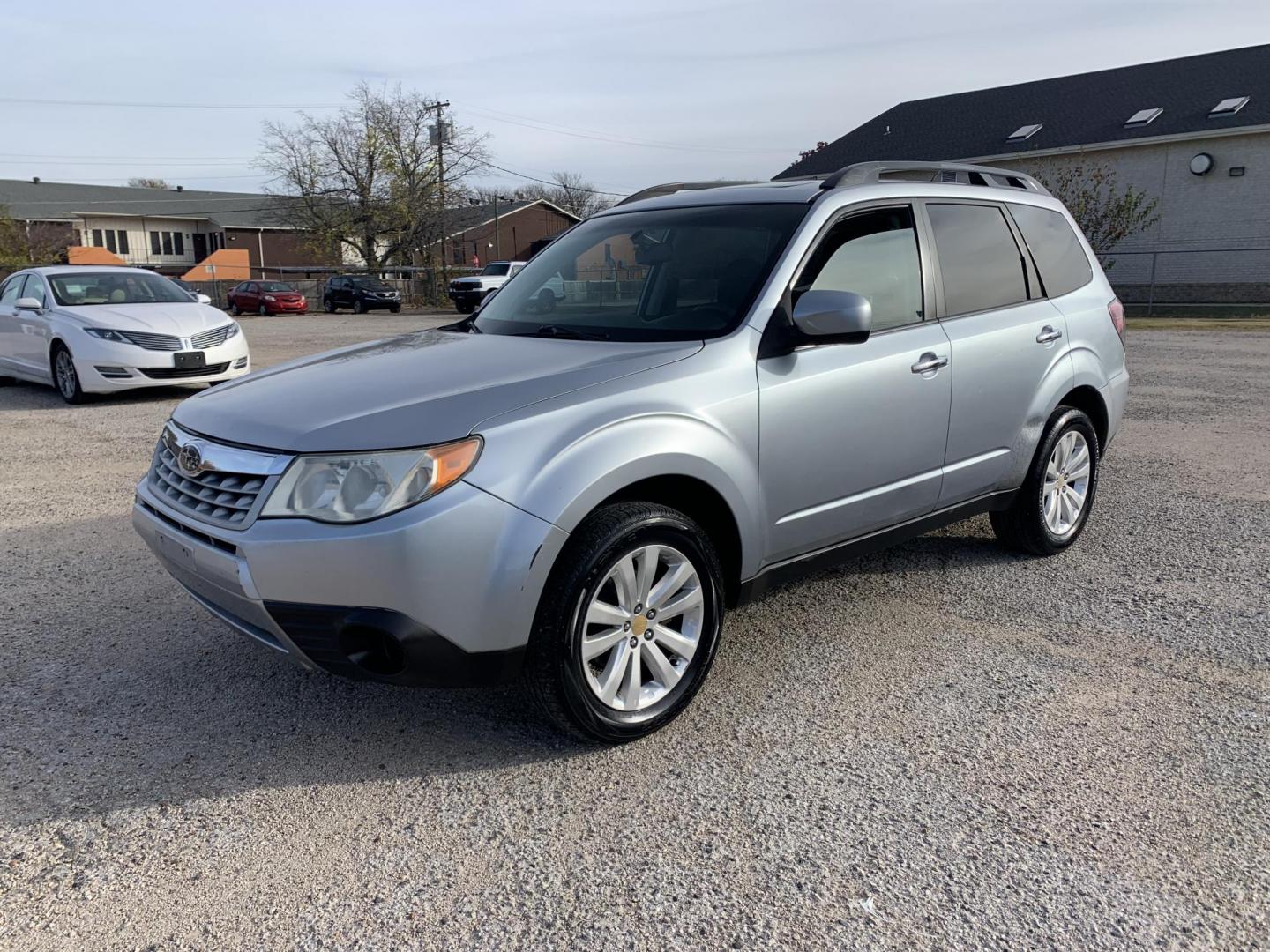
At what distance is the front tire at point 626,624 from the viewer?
293 cm

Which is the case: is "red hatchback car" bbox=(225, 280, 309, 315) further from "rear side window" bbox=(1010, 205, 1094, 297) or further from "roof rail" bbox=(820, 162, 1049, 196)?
"rear side window" bbox=(1010, 205, 1094, 297)

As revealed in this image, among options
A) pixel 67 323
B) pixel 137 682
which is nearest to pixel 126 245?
pixel 67 323

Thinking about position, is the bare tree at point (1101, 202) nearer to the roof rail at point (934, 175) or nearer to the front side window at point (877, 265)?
the roof rail at point (934, 175)

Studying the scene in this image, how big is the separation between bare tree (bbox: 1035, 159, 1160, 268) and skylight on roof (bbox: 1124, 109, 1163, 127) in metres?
1.45

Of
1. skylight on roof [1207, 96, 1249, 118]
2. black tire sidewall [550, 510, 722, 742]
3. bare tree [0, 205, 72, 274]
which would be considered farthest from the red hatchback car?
black tire sidewall [550, 510, 722, 742]

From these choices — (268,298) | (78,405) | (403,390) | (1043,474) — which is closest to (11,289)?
(78,405)

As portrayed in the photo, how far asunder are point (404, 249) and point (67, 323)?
41.2 m

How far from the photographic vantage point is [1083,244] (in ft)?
17.7

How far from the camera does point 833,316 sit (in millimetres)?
3363

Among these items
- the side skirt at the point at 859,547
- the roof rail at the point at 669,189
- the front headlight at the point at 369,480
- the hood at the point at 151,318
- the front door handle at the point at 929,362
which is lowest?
the side skirt at the point at 859,547

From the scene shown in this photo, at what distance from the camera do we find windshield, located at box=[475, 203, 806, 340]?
3.68 m

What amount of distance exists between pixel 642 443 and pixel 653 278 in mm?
1199

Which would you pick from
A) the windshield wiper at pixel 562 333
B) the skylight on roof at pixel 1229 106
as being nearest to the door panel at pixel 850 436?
the windshield wiper at pixel 562 333

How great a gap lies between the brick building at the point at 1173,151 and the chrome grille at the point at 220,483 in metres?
28.0
